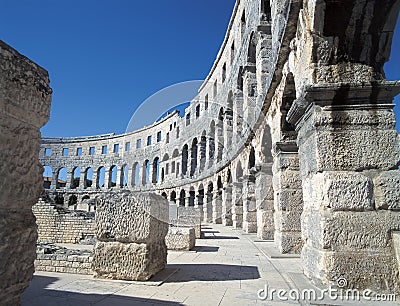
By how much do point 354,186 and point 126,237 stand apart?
3.00 m

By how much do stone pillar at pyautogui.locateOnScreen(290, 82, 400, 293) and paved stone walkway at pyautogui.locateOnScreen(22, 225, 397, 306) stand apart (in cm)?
36

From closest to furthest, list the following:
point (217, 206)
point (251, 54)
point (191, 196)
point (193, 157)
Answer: point (251, 54), point (217, 206), point (191, 196), point (193, 157)

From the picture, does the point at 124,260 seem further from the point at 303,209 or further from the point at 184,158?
the point at 184,158

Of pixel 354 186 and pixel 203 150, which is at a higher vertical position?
pixel 203 150

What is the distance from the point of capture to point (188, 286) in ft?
11.7

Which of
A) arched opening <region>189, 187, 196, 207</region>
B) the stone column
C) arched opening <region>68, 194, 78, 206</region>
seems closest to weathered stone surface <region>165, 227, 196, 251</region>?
arched opening <region>189, 187, 196, 207</region>

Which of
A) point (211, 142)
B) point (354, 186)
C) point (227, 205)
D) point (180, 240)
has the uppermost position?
point (211, 142)

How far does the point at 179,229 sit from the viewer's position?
673cm

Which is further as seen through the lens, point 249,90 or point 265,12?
point 249,90

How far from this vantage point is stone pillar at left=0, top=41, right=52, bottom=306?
5.69ft

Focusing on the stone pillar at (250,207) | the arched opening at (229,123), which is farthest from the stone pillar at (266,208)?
the arched opening at (229,123)

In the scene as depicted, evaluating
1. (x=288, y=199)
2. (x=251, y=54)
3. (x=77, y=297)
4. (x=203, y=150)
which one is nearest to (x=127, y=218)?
(x=77, y=297)

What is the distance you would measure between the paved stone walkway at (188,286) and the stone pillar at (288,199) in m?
0.81

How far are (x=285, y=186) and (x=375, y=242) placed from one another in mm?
3137
